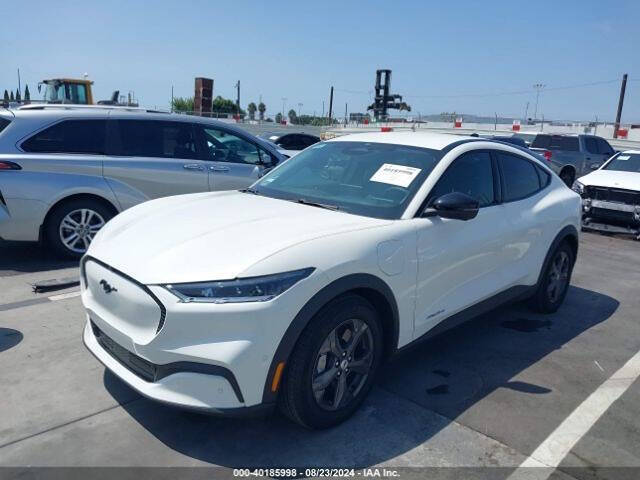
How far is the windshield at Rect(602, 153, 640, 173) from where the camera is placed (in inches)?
425

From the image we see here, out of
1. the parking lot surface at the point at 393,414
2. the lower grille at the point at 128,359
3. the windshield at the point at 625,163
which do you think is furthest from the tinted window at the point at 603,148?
the lower grille at the point at 128,359

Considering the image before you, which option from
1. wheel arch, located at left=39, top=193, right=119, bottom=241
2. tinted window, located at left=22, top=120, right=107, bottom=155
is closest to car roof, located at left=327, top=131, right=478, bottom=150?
wheel arch, located at left=39, top=193, right=119, bottom=241

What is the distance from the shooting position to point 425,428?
3.26 metres

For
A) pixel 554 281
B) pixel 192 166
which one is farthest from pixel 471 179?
pixel 192 166

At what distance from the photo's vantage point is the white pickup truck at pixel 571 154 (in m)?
15.9

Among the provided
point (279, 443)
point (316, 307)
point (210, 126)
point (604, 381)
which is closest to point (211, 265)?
point (316, 307)

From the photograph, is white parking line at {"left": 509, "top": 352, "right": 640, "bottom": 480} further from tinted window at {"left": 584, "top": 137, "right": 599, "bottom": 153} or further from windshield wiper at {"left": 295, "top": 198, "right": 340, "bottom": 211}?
tinted window at {"left": 584, "top": 137, "right": 599, "bottom": 153}

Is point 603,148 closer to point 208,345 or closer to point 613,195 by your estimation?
point 613,195

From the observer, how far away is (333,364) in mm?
3127

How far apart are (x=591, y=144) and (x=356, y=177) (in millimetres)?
14790

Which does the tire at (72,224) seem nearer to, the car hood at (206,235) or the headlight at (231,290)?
the car hood at (206,235)

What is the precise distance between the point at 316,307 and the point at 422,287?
0.96m

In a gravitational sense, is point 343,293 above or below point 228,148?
below

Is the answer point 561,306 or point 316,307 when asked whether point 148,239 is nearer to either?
point 316,307
